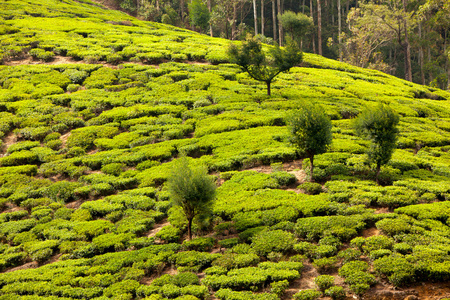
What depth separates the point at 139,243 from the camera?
50.2 ft

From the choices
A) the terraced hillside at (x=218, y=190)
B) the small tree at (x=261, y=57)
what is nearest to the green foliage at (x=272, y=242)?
the terraced hillside at (x=218, y=190)

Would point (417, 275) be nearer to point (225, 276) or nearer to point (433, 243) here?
point (433, 243)

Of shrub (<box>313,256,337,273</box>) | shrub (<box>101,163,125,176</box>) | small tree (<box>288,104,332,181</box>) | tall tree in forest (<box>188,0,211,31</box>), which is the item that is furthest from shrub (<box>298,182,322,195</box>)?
tall tree in forest (<box>188,0,211,31</box>)

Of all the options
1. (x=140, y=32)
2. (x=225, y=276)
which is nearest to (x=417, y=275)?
(x=225, y=276)

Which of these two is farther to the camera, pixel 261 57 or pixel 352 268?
pixel 261 57

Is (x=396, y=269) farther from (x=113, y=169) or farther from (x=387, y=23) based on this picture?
(x=387, y=23)

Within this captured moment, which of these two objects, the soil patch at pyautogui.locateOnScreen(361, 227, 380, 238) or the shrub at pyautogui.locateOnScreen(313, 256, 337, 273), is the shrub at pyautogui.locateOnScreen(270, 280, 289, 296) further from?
the soil patch at pyautogui.locateOnScreen(361, 227, 380, 238)

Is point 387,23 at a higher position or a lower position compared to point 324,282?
higher

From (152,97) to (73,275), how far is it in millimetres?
20129

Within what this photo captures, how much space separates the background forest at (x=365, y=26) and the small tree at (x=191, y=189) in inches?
775

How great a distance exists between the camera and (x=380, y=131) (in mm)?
16953

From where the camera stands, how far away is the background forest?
4725 centimetres

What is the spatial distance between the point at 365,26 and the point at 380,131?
39853 mm

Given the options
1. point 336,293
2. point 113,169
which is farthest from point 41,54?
point 336,293
